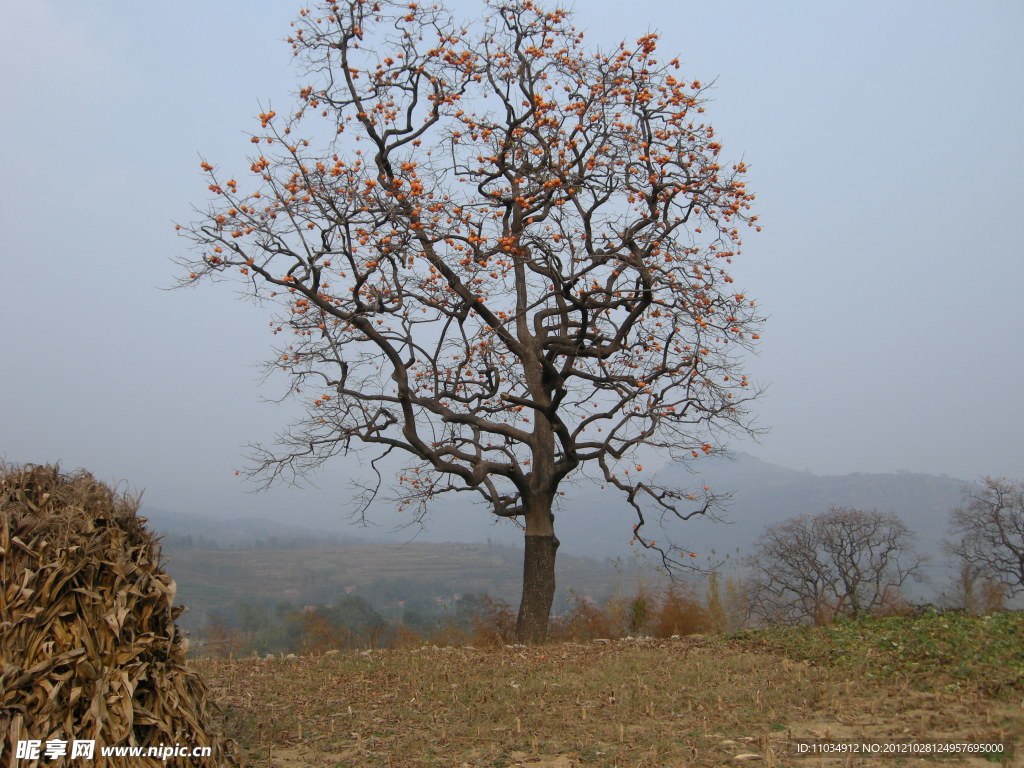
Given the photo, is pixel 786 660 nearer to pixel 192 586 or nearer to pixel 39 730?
pixel 39 730

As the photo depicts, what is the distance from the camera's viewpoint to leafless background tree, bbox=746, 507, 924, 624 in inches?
766

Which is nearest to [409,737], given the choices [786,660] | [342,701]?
[342,701]

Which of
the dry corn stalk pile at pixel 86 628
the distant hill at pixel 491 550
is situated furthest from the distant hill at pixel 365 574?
the dry corn stalk pile at pixel 86 628

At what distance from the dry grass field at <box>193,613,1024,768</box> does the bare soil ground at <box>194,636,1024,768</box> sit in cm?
2

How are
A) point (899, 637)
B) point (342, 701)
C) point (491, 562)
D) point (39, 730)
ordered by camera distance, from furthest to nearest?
point (491, 562), point (899, 637), point (342, 701), point (39, 730)

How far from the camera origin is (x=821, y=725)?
5297 millimetres

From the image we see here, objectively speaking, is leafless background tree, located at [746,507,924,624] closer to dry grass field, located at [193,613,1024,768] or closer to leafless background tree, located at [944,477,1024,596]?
leafless background tree, located at [944,477,1024,596]

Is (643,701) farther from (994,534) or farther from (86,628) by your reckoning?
(994,534)

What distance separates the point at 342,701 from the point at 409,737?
1.31 m

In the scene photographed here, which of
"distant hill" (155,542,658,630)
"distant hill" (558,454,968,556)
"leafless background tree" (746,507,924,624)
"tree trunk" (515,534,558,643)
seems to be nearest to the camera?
"tree trunk" (515,534,558,643)

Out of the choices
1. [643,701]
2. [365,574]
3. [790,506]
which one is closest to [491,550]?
[365,574]

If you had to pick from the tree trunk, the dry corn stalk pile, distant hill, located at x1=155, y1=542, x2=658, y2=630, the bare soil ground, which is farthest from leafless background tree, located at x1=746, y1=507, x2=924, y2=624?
the dry corn stalk pile

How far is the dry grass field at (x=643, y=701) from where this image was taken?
496 centimetres

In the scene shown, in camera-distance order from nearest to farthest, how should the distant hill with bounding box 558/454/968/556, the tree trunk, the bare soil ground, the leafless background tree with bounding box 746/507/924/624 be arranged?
the bare soil ground → the tree trunk → the leafless background tree with bounding box 746/507/924/624 → the distant hill with bounding box 558/454/968/556
